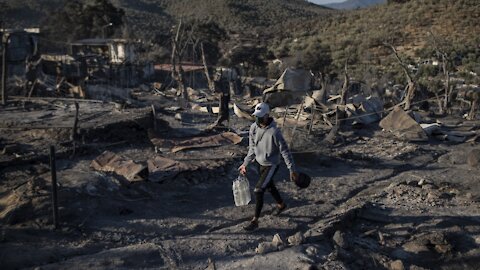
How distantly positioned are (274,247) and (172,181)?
3066 millimetres

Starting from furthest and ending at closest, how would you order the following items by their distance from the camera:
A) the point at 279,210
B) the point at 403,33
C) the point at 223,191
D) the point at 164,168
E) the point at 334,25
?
the point at 334,25 → the point at 403,33 → the point at 164,168 → the point at 223,191 → the point at 279,210

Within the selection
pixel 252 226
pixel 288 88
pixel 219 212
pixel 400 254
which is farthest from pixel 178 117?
pixel 400 254

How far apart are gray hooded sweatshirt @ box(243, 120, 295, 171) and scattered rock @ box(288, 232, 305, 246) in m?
0.69

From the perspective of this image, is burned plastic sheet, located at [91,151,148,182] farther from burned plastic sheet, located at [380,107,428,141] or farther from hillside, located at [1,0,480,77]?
hillside, located at [1,0,480,77]

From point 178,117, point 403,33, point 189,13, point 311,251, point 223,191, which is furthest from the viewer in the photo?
point 189,13

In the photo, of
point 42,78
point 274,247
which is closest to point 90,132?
point 274,247

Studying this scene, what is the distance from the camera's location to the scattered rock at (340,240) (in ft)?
17.0

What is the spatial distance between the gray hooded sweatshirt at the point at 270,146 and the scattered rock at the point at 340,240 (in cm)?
87

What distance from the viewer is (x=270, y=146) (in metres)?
5.23

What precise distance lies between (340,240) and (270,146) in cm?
123

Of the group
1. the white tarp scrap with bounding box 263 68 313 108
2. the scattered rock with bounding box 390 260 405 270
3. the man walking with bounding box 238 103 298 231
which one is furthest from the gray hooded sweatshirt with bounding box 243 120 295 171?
the white tarp scrap with bounding box 263 68 313 108

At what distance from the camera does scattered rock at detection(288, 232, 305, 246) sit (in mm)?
5082

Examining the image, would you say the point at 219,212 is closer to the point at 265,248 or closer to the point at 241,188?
the point at 241,188

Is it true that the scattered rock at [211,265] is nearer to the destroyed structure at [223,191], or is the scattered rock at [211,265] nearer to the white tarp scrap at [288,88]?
the destroyed structure at [223,191]
